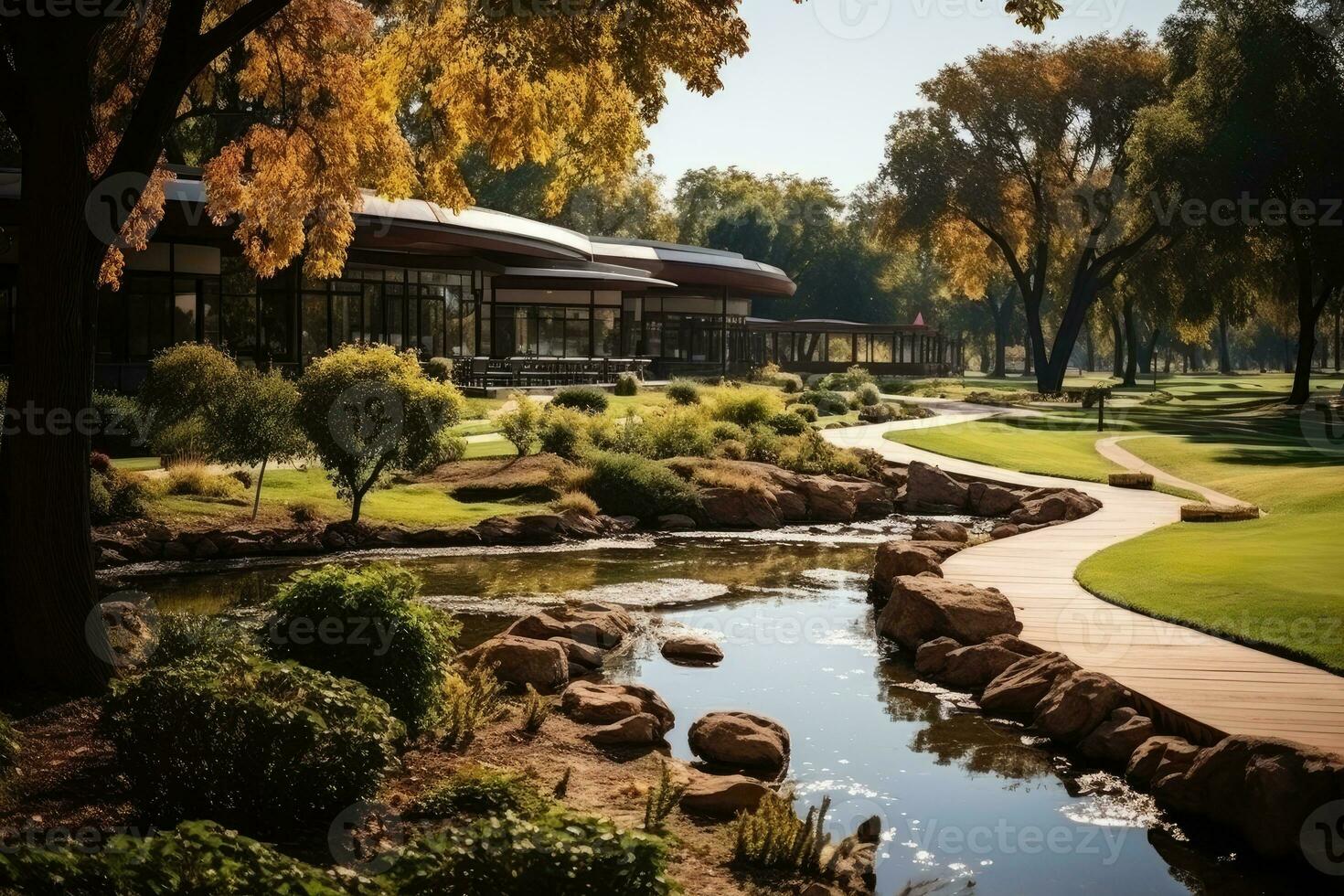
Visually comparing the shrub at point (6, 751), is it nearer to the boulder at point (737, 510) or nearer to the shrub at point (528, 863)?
the shrub at point (528, 863)

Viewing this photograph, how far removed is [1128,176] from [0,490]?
41.0 metres

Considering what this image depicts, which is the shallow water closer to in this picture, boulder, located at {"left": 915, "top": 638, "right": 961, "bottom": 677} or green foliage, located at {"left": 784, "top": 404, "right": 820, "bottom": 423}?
boulder, located at {"left": 915, "top": 638, "right": 961, "bottom": 677}

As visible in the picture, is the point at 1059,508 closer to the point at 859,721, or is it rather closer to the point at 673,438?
the point at 673,438

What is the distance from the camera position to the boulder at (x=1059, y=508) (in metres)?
21.8

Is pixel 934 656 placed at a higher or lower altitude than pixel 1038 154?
lower

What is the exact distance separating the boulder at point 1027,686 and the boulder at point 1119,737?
2.74ft

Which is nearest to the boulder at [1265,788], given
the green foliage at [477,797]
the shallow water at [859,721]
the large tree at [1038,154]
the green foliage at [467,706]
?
the shallow water at [859,721]

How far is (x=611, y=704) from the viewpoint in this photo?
10.3 meters

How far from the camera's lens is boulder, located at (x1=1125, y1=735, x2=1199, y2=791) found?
8.84 metres

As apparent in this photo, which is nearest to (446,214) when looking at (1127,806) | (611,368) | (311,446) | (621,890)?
(611,368)

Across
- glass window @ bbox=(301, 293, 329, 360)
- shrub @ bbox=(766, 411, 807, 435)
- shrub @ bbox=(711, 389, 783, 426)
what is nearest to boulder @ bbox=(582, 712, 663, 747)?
shrub @ bbox=(766, 411, 807, 435)

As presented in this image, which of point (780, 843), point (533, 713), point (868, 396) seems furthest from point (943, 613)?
point (868, 396)

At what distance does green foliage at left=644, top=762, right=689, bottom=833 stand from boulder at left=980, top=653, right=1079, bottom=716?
3485 mm

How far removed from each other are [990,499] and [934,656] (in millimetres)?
13559
